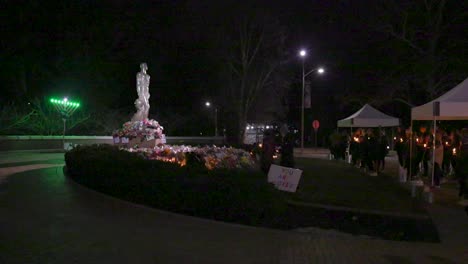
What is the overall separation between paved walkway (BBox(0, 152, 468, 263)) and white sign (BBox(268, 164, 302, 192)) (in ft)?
7.56

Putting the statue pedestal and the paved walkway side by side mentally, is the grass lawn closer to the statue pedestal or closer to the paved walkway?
the paved walkway

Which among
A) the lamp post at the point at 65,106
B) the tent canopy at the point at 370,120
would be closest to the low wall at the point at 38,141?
the lamp post at the point at 65,106

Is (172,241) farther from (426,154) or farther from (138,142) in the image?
(138,142)

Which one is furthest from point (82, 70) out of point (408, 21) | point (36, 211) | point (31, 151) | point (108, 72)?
point (36, 211)

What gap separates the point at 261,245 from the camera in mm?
8289

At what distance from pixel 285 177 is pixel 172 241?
4.42 metres

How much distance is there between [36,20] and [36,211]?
113 feet

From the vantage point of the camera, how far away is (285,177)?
12172 mm

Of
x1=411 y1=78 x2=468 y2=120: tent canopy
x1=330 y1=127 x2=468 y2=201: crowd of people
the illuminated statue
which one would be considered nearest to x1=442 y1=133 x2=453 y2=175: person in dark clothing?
x1=330 y1=127 x2=468 y2=201: crowd of people

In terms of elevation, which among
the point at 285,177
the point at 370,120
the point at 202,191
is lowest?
the point at 202,191

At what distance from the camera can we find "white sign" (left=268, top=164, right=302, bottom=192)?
39.6ft

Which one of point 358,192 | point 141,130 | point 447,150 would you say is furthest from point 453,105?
point 141,130

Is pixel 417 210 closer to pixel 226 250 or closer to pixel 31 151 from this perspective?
pixel 226 250

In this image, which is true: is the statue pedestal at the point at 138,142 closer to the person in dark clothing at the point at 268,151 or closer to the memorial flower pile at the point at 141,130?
the memorial flower pile at the point at 141,130
